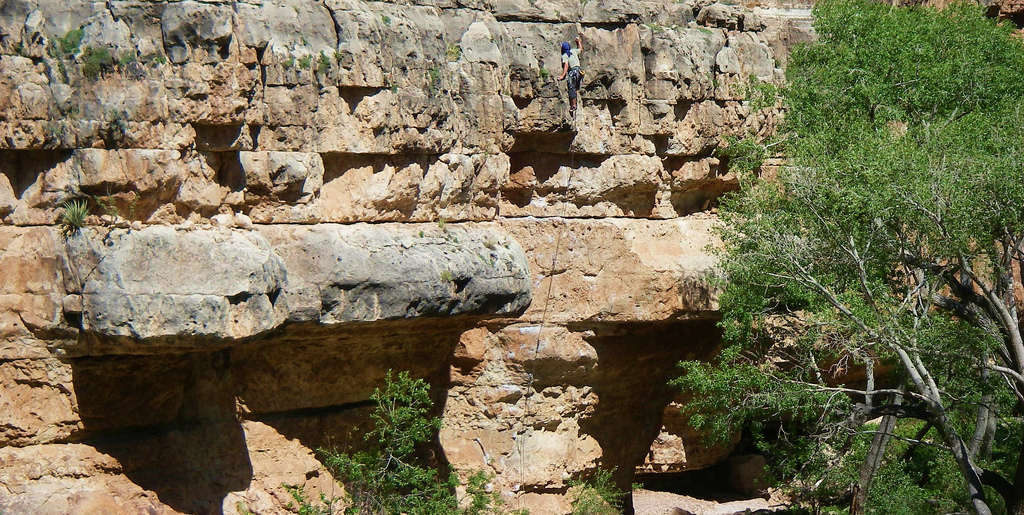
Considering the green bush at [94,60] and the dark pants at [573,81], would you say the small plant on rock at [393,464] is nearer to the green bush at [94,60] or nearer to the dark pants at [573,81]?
the dark pants at [573,81]

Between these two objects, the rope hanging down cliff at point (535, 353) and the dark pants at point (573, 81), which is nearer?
the dark pants at point (573, 81)

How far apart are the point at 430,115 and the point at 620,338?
449 cm

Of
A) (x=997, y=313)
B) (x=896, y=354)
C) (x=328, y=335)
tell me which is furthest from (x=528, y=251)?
(x=997, y=313)

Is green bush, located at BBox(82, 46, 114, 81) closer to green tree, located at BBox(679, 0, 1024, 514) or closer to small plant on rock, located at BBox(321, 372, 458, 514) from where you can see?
small plant on rock, located at BBox(321, 372, 458, 514)

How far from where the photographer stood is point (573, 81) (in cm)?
1486

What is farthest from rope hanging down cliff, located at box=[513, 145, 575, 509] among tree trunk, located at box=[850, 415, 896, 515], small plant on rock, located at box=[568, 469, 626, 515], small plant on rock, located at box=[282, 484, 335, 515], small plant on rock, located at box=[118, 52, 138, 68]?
small plant on rock, located at box=[118, 52, 138, 68]

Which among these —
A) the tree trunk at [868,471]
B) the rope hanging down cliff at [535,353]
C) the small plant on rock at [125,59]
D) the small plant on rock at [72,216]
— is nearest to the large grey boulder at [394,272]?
the rope hanging down cliff at [535,353]

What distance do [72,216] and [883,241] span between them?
9.31 m

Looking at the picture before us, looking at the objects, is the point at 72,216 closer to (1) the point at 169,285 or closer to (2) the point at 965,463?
(1) the point at 169,285

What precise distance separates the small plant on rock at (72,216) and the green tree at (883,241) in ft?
25.1

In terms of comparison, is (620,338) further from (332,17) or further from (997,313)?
(332,17)

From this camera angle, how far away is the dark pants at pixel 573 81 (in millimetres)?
14789

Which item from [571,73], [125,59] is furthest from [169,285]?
[571,73]

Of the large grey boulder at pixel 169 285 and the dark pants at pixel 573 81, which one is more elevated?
the dark pants at pixel 573 81
